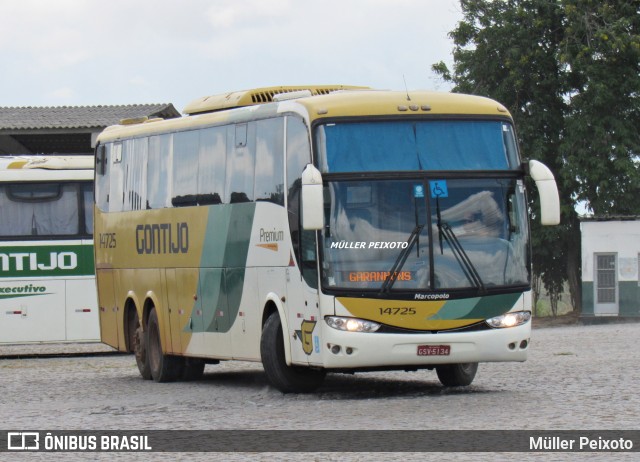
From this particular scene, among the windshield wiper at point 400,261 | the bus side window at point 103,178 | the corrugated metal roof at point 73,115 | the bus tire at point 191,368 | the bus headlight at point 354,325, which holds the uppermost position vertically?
the corrugated metal roof at point 73,115

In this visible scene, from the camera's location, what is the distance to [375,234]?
16.1m

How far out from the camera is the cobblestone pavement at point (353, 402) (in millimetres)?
13234

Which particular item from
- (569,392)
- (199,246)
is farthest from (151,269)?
(569,392)

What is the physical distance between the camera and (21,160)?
31.3 m

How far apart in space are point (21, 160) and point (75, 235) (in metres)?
2.00

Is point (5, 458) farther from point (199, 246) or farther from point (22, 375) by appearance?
point (22, 375)

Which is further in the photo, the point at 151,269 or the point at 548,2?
the point at 548,2

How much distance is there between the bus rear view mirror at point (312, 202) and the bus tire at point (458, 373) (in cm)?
329

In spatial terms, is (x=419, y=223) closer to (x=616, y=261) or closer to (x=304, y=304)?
(x=304, y=304)

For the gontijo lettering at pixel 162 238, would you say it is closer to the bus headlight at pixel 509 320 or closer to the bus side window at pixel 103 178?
the bus side window at pixel 103 178

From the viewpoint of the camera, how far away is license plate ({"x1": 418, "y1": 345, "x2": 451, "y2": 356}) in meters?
16.0
